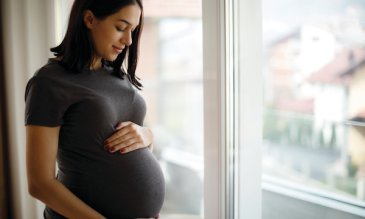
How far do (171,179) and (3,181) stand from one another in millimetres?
942

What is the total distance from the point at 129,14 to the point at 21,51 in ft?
4.02

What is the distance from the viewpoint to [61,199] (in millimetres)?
946

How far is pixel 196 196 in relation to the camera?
1.90 meters

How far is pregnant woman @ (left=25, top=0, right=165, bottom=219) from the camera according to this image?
3.02 ft

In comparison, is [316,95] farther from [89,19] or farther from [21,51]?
[21,51]

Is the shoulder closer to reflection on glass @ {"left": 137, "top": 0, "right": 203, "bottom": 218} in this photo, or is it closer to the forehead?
the forehead

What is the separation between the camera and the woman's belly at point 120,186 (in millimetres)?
1017

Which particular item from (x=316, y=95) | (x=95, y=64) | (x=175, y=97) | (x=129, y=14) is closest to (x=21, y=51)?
(x=175, y=97)

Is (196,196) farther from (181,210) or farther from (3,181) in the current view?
(3,181)

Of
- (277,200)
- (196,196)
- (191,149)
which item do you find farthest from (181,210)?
(277,200)

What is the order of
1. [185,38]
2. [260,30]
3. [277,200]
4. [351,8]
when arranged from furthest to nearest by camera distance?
[185,38] < [277,200] < [260,30] < [351,8]

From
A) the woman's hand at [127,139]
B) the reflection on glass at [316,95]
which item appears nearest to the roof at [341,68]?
the reflection on glass at [316,95]

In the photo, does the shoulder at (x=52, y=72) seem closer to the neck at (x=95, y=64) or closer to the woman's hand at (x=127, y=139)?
the neck at (x=95, y=64)

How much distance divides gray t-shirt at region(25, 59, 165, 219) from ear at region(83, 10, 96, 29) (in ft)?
0.41
